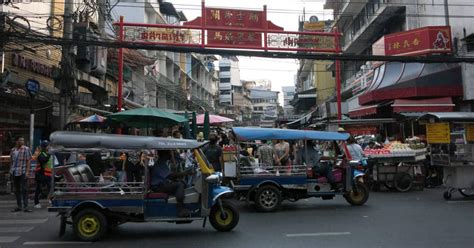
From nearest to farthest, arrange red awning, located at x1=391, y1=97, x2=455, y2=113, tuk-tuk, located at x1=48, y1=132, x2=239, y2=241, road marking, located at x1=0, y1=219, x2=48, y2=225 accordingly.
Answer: tuk-tuk, located at x1=48, y1=132, x2=239, y2=241 < road marking, located at x1=0, y1=219, x2=48, y2=225 < red awning, located at x1=391, y1=97, x2=455, y2=113

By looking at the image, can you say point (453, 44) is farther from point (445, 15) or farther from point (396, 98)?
point (396, 98)

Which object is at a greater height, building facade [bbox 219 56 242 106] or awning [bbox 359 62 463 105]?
building facade [bbox 219 56 242 106]

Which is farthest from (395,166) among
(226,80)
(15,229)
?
(226,80)

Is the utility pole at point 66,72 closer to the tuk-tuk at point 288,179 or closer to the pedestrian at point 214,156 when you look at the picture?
the pedestrian at point 214,156

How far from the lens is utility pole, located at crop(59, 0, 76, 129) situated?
1564 centimetres

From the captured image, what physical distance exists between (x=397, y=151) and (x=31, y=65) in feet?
46.1

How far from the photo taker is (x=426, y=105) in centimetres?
2086

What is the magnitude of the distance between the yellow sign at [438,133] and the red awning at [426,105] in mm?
7495

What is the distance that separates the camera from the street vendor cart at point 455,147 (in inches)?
492

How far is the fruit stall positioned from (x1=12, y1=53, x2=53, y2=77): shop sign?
42.6 feet

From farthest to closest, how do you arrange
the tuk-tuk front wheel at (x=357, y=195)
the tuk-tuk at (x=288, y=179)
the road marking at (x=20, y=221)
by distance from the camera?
the tuk-tuk front wheel at (x=357, y=195)
the tuk-tuk at (x=288, y=179)
the road marking at (x=20, y=221)

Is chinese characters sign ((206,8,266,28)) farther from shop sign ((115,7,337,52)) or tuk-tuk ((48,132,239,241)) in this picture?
tuk-tuk ((48,132,239,241))

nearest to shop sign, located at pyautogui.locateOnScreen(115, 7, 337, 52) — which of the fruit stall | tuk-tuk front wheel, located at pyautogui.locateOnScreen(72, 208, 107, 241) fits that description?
the fruit stall

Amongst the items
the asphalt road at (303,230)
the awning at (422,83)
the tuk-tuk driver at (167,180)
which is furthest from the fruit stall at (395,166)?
the tuk-tuk driver at (167,180)
